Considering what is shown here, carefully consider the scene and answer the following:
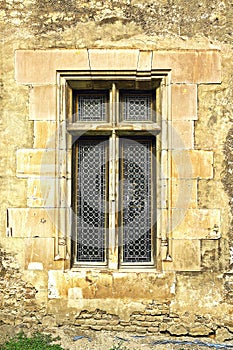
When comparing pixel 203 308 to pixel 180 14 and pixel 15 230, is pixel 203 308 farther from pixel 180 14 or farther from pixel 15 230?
pixel 180 14

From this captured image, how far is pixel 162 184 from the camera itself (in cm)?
474

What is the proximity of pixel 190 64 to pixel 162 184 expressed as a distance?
125cm

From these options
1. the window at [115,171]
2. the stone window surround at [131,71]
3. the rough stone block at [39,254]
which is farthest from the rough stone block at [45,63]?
the rough stone block at [39,254]

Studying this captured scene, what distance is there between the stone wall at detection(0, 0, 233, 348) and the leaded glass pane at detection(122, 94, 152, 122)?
31cm

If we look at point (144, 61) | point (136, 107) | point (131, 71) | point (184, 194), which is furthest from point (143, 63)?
point (184, 194)

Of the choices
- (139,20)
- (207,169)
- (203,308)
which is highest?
(139,20)

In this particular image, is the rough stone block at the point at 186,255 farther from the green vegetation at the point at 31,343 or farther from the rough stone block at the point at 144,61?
the rough stone block at the point at 144,61

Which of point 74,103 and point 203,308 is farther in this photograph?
point 74,103

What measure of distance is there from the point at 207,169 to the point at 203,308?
4.54ft

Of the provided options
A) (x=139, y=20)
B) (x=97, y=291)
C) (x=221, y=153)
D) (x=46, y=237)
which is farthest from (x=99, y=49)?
(x=97, y=291)

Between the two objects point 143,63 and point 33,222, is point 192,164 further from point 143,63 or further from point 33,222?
point 33,222

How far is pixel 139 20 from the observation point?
15.6 feet

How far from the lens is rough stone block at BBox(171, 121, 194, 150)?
4707 mm

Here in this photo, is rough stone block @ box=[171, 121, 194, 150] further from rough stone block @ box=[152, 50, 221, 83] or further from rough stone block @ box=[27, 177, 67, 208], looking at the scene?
rough stone block @ box=[27, 177, 67, 208]
